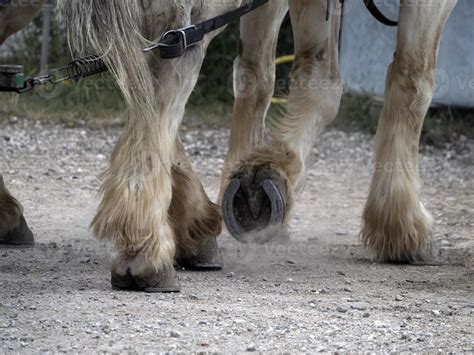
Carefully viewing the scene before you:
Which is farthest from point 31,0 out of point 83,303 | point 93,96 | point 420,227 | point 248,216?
point 93,96

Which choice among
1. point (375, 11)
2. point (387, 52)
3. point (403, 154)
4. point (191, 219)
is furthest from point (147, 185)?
point (387, 52)

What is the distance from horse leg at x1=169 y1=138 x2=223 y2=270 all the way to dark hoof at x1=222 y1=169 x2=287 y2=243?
246 millimetres

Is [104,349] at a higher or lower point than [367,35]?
lower

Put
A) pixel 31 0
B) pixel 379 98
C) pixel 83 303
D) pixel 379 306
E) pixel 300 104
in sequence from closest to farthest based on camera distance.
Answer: pixel 83 303 → pixel 379 306 → pixel 31 0 → pixel 300 104 → pixel 379 98

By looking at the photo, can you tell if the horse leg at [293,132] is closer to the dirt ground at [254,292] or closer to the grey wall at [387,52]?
the dirt ground at [254,292]

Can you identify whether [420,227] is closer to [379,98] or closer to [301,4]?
[301,4]

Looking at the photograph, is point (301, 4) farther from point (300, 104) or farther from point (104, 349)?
point (104, 349)

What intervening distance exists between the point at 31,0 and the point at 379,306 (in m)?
2.21

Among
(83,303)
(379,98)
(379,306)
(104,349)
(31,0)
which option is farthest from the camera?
(379,98)

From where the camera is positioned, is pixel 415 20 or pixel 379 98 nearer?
pixel 415 20

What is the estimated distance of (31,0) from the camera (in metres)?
4.77

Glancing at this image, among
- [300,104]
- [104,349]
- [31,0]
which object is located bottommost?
[104,349]

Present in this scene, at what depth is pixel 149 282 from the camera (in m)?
3.80

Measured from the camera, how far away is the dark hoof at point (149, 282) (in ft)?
12.4
